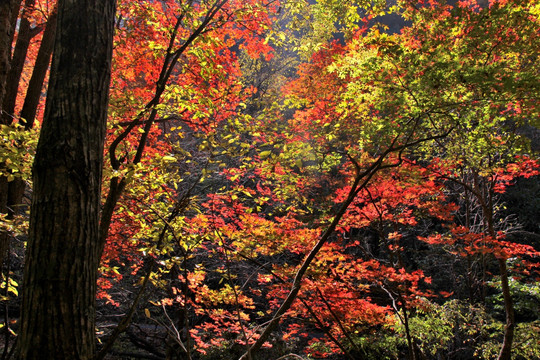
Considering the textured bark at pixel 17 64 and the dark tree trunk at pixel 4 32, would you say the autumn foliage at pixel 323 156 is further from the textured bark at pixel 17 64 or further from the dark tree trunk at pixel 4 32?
the dark tree trunk at pixel 4 32

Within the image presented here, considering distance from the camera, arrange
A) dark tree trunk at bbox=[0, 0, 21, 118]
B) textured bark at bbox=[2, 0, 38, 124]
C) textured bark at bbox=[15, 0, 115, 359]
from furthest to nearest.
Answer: textured bark at bbox=[2, 0, 38, 124], dark tree trunk at bbox=[0, 0, 21, 118], textured bark at bbox=[15, 0, 115, 359]

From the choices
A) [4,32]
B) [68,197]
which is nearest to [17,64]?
[4,32]

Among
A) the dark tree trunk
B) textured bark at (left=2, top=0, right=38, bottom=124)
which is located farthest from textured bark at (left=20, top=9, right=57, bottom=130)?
the dark tree trunk

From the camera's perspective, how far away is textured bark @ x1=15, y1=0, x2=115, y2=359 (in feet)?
4.35

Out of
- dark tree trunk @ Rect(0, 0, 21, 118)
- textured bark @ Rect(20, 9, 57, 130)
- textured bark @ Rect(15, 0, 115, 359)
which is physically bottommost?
textured bark @ Rect(15, 0, 115, 359)

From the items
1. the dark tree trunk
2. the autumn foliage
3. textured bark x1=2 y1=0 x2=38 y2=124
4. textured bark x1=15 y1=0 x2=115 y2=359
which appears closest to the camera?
textured bark x1=15 y1=0 x2=115 y2=359

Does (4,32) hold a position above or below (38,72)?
below

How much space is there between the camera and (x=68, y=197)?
141 centimetres

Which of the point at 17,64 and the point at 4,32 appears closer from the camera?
the point at 4,32

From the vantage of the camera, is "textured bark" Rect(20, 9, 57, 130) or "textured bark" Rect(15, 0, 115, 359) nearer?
"textured bark" Rect(15, 0, 115, 359)

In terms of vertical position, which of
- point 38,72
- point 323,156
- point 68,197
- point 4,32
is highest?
point 38,72

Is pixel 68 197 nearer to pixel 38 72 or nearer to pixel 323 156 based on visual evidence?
pixel 323 156

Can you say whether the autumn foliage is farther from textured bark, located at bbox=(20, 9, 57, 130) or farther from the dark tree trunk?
the dark tree trunk

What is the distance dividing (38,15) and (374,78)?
4.27 m
